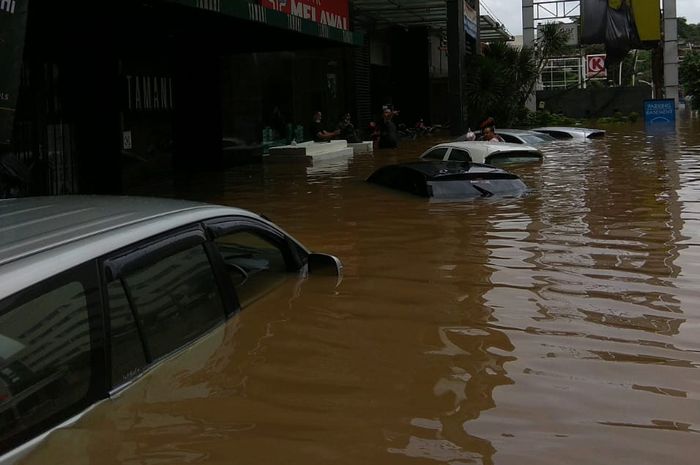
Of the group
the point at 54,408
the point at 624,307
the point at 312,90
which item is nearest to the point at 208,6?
the point at 624,307

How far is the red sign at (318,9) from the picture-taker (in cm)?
1359

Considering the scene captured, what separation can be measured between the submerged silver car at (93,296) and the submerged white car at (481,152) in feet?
43.4

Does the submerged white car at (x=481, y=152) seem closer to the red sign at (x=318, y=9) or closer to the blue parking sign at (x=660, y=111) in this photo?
the red sign at (x=318, y=9)

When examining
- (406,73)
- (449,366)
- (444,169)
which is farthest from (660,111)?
(449,366)

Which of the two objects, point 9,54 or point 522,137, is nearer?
point 9,54

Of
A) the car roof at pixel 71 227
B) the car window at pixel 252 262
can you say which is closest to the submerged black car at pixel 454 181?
the car window at pixel 252 262

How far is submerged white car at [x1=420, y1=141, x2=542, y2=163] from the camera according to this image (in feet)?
55.6

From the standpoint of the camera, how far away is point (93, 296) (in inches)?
110

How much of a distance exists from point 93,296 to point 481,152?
48.2 ft

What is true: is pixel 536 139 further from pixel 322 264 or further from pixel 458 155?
pixel 322 264

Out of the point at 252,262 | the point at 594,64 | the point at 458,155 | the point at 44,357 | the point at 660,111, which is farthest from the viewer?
the point at 594,64

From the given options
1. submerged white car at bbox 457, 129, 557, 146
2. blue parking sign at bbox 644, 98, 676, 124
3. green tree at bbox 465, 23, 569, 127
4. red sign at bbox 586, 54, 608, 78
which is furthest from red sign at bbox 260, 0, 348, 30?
red sign at bbox 586, 54, 608, 78

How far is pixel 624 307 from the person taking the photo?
5.47m

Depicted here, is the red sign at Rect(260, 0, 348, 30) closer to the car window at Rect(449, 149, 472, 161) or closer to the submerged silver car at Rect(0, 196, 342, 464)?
the car window at Rect(449, 149, 472, 161)
